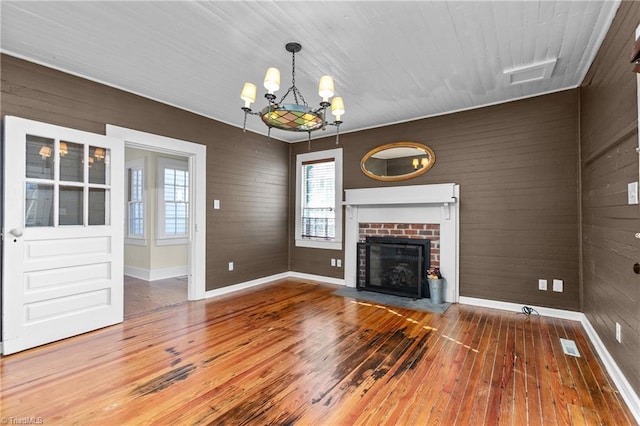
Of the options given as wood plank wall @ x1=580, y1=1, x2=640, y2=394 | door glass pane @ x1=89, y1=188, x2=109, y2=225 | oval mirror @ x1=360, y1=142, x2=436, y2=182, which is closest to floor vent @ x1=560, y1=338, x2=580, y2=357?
wood plank wall @ x1=580, y1=1, x2=640, y2=394

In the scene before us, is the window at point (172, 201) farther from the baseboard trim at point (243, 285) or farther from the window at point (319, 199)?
the window at point (319, 199)

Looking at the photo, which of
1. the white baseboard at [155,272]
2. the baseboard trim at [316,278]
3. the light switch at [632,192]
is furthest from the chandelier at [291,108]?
the white baseboard at [155,272]

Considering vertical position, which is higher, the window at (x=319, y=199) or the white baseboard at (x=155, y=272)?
the window at (x=319, y=199)

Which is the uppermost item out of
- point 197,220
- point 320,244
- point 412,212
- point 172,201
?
point 172,201

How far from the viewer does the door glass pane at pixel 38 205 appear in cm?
282

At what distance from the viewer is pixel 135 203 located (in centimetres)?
610

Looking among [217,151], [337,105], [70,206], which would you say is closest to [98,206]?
[70,206]

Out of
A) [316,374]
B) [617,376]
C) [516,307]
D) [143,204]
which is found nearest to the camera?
[617,376]

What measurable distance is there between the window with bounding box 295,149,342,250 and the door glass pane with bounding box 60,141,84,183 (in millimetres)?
Result: 3421

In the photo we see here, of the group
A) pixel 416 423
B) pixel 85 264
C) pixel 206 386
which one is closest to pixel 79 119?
pixel 85 264

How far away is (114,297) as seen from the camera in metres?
3.38

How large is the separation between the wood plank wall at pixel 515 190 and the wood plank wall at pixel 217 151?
266 centimetres

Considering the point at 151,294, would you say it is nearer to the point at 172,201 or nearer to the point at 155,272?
the point at 155,272

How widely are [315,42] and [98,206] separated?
277 centimetres
